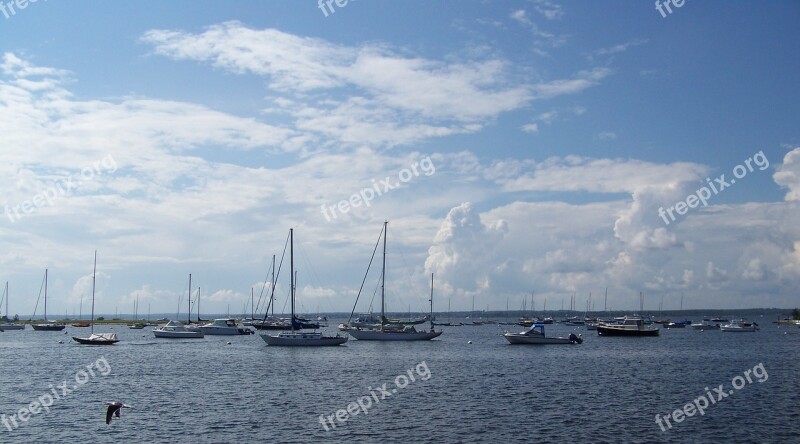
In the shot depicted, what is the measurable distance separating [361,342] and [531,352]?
31.2 meters

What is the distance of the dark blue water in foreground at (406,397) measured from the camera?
39750 mm

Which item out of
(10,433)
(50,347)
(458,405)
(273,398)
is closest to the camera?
(10,433)

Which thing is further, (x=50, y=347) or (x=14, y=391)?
(x=50, y=347)

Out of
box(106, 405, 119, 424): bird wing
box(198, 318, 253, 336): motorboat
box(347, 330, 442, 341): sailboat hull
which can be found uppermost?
box(106, 405, 119, 424): bird wing

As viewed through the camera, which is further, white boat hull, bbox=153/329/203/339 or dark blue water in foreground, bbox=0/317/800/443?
white boat hull, bbox=153/329/203/339

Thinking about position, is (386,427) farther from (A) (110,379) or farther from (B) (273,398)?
(A) (110,379)

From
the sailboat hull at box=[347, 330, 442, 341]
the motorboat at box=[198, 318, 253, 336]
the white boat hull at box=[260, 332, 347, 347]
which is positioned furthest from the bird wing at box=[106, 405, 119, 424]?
the motorboat at box=[198, 318, 253, 336]

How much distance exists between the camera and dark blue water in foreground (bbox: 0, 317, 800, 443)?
39.8 metres

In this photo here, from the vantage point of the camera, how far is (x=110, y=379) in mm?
63656

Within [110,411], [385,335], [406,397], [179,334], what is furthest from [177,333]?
[110,411]

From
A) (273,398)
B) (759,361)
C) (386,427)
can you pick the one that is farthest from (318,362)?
(759,361)

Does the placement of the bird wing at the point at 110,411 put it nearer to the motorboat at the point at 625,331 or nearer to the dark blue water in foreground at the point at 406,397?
the dark blue water in foreground at the point at 406,397

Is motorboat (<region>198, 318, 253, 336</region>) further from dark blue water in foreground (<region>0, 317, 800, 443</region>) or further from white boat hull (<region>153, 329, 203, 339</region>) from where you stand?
dark blue water in foreground (<region>0, 317, 800, 443</region>)

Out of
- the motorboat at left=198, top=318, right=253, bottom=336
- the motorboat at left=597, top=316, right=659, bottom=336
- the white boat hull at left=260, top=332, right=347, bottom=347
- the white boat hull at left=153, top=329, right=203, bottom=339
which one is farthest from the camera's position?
the motorboat at left=198, top=318, right=253, bottom=336
